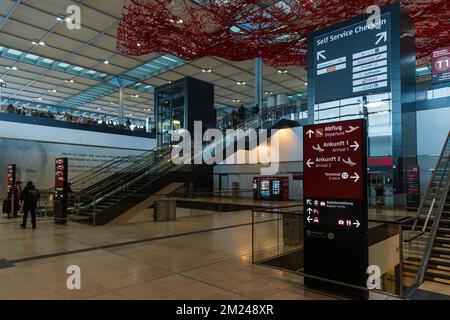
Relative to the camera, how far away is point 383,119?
13.6 m

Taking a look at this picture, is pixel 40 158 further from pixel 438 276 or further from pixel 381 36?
pixel 438 276

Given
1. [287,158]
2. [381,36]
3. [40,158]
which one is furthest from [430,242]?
[40,158]

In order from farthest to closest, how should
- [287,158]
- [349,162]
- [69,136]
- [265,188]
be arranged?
[265,188] → [287,158] → [69,136] → [349,162]

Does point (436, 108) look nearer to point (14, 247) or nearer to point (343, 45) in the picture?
point (343, 45)

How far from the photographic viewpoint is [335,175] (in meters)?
4.64

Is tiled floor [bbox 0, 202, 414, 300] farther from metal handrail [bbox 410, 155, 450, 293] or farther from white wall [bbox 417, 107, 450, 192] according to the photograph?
white wall [bbox 417, 107, 450, 192]

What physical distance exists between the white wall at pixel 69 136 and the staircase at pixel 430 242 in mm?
20821

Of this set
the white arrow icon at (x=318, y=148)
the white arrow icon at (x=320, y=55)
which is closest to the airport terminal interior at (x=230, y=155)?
the white arrow icon at (x=318, y=148)

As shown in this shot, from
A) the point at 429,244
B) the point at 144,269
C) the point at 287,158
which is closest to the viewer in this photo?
the point at 144,269

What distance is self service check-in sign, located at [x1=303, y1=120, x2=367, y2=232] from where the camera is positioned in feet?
14.3

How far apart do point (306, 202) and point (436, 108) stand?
14.9 metres

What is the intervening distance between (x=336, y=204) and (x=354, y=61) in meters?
10.6
